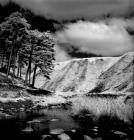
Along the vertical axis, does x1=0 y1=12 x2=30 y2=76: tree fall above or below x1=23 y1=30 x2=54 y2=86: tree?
above

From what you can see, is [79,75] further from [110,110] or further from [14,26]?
[110,110]

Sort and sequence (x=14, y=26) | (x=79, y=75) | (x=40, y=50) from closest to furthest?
(x=14, y=26)
(x=40, y=50)
(x=79, y=75)

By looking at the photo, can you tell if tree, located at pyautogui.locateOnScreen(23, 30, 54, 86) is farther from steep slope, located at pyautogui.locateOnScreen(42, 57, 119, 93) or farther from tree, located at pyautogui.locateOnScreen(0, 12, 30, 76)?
steep slope, located at pyautogui.locateOnScreen(42, 57, 119, 93)

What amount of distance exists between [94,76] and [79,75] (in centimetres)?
712

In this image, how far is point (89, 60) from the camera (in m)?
109

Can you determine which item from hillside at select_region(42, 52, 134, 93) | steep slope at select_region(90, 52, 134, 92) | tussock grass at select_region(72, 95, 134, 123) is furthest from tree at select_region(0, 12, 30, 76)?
steep slope at select_region(90, 52, 134, 92)

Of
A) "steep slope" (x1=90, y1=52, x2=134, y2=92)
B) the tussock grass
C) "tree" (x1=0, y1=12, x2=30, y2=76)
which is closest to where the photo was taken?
the tussock grass

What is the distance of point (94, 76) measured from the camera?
3762 inches

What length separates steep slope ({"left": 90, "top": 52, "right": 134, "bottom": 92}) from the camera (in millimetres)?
68331

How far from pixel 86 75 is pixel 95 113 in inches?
3425

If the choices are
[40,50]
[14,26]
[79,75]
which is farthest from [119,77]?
[14,26]

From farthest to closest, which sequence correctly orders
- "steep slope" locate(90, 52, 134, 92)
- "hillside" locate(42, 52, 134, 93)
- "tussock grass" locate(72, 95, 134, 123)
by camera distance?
"hillside" locate(42, 52, 134, 93) < "steep slope" locate(90, 52, 134, 92) < "tussock grass" locate(72, 95, 134, 123)

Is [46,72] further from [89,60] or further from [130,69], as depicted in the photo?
[89,60]

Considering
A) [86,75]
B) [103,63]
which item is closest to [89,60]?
[103,63]
